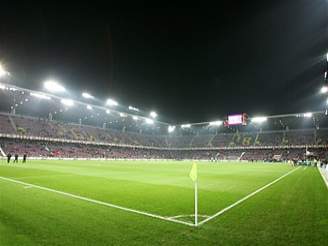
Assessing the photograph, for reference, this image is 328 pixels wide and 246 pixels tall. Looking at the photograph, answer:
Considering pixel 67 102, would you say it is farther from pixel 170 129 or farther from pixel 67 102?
pixel 170 129

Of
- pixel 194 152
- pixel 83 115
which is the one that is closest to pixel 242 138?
pixel 194 152

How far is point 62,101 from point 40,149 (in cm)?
1397

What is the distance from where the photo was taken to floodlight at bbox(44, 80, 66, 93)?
60.2m

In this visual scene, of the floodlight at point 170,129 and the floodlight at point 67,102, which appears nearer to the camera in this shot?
the floodlight at point 67,102

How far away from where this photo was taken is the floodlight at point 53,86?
60237 mm

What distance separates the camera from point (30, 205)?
8930 millimetres

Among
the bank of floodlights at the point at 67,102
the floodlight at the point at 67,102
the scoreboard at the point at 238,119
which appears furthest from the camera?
the scoreboard at the point at 238,119

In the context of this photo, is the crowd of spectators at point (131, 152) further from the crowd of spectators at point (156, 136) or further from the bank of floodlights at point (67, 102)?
the bank of floodlights at point (67, 102)

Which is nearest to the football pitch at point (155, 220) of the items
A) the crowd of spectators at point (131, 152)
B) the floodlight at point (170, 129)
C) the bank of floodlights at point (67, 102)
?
the crowd of spectators at point (131, 152)

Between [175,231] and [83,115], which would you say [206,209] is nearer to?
[175,231]

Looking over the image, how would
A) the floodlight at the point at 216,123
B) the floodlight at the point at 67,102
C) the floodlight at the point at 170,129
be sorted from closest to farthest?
the floodlight at the point at 67,102 → the floodlight at the point at 216,123 → the floodlight at the point at 170,129

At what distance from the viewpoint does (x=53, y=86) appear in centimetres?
6141

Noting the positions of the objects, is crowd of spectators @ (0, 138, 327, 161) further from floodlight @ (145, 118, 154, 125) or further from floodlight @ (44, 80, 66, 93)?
floodlight @ (44, 80, 66, 93)

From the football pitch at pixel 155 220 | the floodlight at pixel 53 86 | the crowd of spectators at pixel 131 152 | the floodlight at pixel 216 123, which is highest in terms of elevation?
the floodlight at pixel 53 86
